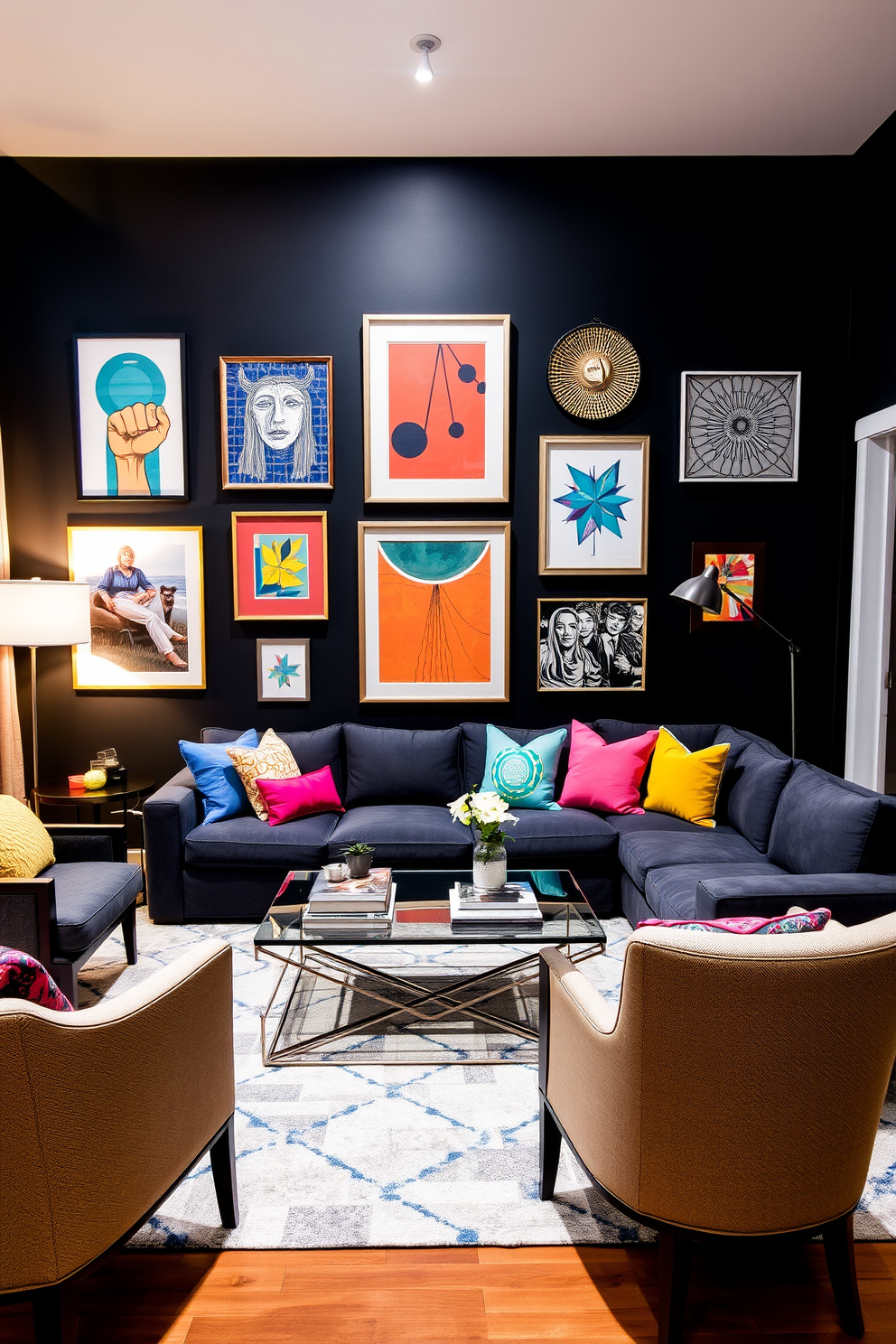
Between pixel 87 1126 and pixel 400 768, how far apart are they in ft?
9.82

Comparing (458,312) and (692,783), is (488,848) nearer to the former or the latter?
(692,783)

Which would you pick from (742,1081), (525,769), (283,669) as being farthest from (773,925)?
(283,669)

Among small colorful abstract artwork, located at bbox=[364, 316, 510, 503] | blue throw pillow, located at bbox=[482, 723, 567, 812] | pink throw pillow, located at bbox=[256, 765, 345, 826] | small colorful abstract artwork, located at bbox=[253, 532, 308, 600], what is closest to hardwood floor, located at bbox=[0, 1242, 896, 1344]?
pink throw pillow, located at bbox=[256, 765, 345, 826]

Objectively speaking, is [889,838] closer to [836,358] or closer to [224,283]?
[836,358]

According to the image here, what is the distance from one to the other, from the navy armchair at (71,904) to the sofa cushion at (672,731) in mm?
2434

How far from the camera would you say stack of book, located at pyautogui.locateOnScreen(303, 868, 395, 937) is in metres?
2.81

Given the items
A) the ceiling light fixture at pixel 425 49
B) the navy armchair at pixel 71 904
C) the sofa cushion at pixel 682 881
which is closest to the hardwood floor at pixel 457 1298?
the navy armchair at pixel 71 904

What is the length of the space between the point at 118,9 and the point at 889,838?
4.29 metres

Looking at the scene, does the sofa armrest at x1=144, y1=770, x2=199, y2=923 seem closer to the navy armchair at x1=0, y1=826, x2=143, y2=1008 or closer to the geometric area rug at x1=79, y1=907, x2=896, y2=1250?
the navy armchair at x1=0, y1=826, x2=143, y2=1008

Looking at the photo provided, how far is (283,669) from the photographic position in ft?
15.5

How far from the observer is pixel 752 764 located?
399 cm

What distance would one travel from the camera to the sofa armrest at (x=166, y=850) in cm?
393

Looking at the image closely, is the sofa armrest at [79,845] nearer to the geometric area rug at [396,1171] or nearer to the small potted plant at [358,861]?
the geometric area rug at [396,1171]

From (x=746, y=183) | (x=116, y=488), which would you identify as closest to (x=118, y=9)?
(x=116, y=488)
